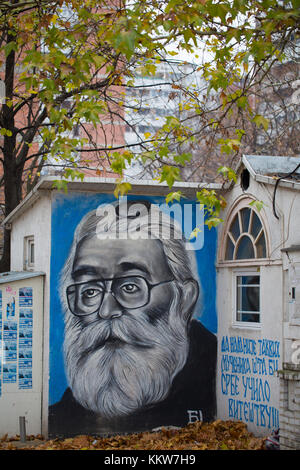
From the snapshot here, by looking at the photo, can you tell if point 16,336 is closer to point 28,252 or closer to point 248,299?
point 28,252

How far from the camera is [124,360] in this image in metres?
9.80

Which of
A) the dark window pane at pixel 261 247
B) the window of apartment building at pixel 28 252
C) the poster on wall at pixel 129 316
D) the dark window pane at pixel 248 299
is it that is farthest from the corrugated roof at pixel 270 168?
the window of apartment building at pixel 28 252

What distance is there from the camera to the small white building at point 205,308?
348 inches

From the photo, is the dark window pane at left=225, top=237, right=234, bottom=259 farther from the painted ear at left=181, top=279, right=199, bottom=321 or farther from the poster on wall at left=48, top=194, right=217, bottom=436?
the painted ear at left=181, top=279, right=199, bottom=321

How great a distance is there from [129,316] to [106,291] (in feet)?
1.80

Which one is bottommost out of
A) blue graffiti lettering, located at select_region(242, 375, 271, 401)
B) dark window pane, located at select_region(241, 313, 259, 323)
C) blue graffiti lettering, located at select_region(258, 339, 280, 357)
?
blue graffiti lettering, located at select_region(242, 375, 271, 401)

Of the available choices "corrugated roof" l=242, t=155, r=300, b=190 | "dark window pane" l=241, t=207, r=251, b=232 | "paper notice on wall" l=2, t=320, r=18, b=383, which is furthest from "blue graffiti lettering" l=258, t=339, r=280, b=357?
"paper notice on wall" l=2, t=320, r=18, b=383

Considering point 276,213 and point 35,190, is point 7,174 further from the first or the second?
point 276,213

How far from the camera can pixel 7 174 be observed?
560 inches

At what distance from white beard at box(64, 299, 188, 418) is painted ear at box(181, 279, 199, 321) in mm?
142

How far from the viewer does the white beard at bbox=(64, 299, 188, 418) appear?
9.64m

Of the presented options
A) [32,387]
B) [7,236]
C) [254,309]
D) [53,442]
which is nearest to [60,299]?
[32,387]

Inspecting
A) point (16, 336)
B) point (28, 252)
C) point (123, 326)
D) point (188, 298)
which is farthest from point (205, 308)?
point (28, 252)

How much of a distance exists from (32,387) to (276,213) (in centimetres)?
465
